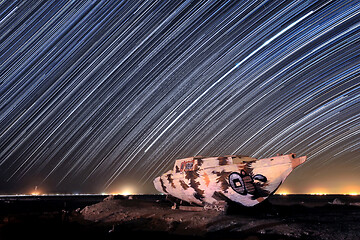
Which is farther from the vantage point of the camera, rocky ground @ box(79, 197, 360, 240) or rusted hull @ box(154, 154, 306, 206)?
rusted hull @ box(154, 154, 306, 206)

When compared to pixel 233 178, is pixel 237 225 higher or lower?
lower

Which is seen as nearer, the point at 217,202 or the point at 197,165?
the point at 217,202

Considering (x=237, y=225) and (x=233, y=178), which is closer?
(x=237, y=225)

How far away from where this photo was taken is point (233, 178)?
739 inches

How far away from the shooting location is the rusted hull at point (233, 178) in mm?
17891

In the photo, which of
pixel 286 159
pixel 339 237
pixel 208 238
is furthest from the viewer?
pixel 286 159

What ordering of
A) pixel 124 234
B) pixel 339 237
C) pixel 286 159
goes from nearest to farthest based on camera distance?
1. pixel 339 237
2. pixel 124 234
3. pixel 286 159

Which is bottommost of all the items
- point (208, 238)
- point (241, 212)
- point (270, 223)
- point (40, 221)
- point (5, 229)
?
point (241, 212)

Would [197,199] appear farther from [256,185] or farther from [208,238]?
[208,238]

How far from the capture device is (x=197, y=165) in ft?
72.5

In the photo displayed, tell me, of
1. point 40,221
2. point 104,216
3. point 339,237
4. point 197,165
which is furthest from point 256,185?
point 40,221

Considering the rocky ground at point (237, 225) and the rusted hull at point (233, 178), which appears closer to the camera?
the rocky ground at point (237, 225)

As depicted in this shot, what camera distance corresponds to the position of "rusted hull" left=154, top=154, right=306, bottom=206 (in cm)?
1789

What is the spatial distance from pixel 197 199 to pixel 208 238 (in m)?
9.53
